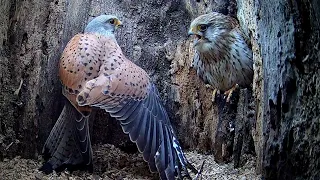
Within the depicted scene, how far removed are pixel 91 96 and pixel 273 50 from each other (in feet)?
3.24

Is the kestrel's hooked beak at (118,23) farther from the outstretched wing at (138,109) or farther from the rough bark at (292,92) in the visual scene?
the rough bark at (292,92)

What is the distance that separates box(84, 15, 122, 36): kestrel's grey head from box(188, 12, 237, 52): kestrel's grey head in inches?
17.3

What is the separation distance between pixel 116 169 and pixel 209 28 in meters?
0.93

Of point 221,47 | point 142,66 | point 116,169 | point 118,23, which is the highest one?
point 118,23

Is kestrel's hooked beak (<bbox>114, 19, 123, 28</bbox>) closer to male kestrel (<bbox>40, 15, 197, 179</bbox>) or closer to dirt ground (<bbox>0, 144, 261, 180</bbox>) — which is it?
male kestrel (<bbox>40, 15, 197, 179</bbox>)

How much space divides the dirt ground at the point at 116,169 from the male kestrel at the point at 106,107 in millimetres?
85

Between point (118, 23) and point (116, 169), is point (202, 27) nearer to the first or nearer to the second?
point (118, 23)

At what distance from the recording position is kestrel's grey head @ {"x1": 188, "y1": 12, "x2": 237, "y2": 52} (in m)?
3.01

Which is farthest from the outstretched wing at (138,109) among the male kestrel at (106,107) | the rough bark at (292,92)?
the rough bark at (292,92)

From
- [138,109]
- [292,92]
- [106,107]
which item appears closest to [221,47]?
[138,109]

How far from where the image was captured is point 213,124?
2.96 meters

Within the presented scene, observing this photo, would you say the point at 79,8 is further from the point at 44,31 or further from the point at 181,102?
the point at 181,102

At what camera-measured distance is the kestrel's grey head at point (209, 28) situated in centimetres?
301

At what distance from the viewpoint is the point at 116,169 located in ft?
9.38
